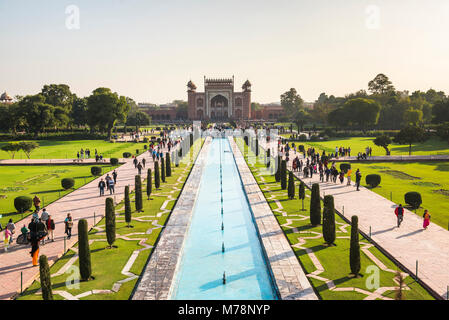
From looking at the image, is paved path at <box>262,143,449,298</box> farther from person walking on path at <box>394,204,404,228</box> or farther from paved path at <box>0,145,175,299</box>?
paved path at <box>0,145,175,299</box>

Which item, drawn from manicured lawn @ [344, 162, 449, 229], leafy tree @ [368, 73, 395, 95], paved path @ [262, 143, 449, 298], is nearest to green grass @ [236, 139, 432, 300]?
paved path @ [262, 143, 449, 298]

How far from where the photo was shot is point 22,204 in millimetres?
17625

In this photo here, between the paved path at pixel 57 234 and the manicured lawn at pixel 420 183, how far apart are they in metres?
13.8

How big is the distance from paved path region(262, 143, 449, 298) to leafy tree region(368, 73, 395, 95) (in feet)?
228

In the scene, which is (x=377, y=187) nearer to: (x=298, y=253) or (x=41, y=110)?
(x=298, y=253)

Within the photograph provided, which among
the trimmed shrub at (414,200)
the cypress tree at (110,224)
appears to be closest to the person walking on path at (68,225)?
the cypress tree at (110,224)

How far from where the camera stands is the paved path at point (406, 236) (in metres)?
10.9

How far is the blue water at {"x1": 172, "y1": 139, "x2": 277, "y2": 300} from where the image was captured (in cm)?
1053

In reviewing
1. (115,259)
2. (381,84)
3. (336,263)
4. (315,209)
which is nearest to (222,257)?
(115,259)

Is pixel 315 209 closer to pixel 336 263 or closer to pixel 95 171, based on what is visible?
pixel 336 263

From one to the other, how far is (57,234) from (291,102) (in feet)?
323

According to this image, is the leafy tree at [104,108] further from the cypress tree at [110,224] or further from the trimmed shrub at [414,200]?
the trimmed shrub at [414,200]

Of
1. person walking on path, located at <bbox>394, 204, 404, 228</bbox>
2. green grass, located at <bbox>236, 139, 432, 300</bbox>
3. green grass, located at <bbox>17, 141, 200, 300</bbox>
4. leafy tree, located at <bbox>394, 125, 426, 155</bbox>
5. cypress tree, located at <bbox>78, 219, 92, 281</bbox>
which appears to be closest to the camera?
green grass, located at <bbox>236, 139, 432, 300</bbox>

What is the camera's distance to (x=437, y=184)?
2297cm
